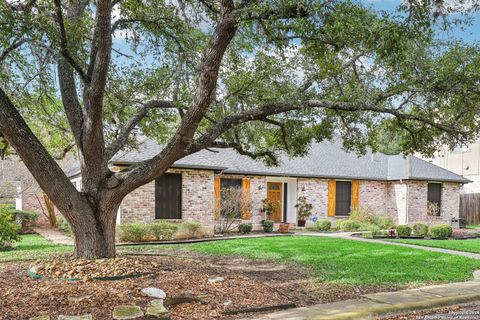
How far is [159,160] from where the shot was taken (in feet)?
25.9

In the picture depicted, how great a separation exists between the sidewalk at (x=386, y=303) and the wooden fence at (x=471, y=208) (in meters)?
21.2

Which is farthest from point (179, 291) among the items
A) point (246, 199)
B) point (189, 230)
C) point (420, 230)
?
point (420, 230)

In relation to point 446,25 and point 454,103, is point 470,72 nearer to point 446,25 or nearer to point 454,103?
point 454,103

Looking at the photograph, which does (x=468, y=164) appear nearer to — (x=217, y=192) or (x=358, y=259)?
A: (x=217, y=192)

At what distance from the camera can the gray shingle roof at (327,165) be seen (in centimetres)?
1842

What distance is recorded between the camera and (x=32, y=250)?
11.8 m

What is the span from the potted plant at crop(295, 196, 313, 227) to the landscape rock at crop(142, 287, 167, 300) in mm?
15698

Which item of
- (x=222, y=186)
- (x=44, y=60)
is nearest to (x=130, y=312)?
(x=44, y=60)

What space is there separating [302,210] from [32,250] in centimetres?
1322

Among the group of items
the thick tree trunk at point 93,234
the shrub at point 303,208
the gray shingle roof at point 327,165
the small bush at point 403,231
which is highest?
the gray shingle roof at point 327,165

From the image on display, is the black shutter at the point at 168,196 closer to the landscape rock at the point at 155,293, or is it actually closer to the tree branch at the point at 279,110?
the tree branch at the point at 279,110

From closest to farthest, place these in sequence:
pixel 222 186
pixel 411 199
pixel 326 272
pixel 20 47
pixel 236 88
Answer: pixel 20 47, pixel 326 272, pixel 236 88, pixel 222 186, pixel 411 199

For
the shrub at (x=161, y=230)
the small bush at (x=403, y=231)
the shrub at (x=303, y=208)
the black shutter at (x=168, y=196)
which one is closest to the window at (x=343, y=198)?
the shrub at (x=303, y=208)

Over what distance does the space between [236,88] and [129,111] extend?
317 cm
